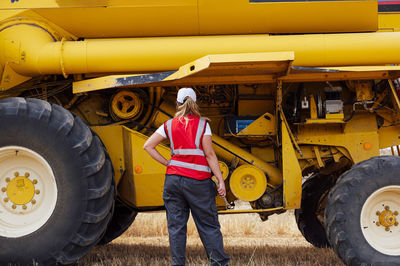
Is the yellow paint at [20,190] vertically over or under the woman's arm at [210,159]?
under

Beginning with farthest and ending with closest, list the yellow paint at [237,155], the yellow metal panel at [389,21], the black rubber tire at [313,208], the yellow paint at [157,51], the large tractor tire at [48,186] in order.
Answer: the black rubber tire at [313,208] → the yellow metal panel at [389,21] → the yellow paint at [237,155] → the yellow paint at [157,51] → the large tractor tire at [48,186]

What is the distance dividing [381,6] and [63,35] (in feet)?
12.4

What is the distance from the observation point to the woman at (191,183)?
15.7 feet

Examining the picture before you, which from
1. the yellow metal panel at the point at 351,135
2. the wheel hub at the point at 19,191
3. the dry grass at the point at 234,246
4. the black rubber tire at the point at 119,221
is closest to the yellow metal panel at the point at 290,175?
the yellow metal panel at the point at 351,135

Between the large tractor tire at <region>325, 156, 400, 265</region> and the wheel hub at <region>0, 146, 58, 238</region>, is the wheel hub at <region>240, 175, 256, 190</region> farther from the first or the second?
the wheel hub at <region>0, 146, 58, 238</region>

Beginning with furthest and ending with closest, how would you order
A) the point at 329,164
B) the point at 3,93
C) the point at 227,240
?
the point at 227,240, the point at 329,164, the point at 3,93

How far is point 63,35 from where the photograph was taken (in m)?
6.03

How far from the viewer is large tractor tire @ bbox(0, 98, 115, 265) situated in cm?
523

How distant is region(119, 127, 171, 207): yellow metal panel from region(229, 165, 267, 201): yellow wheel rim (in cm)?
81

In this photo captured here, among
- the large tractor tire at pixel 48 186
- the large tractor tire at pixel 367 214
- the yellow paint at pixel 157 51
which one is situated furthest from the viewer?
the yellow paint at pixel 157 51

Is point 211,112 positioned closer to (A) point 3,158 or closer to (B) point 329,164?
(B) point 329,164

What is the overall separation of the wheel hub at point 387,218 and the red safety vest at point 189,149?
2.03 m

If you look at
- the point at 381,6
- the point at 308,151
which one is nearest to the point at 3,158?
the point at 308,151

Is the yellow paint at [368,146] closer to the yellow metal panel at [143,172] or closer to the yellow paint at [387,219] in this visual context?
the yellow paint at [387,219]
